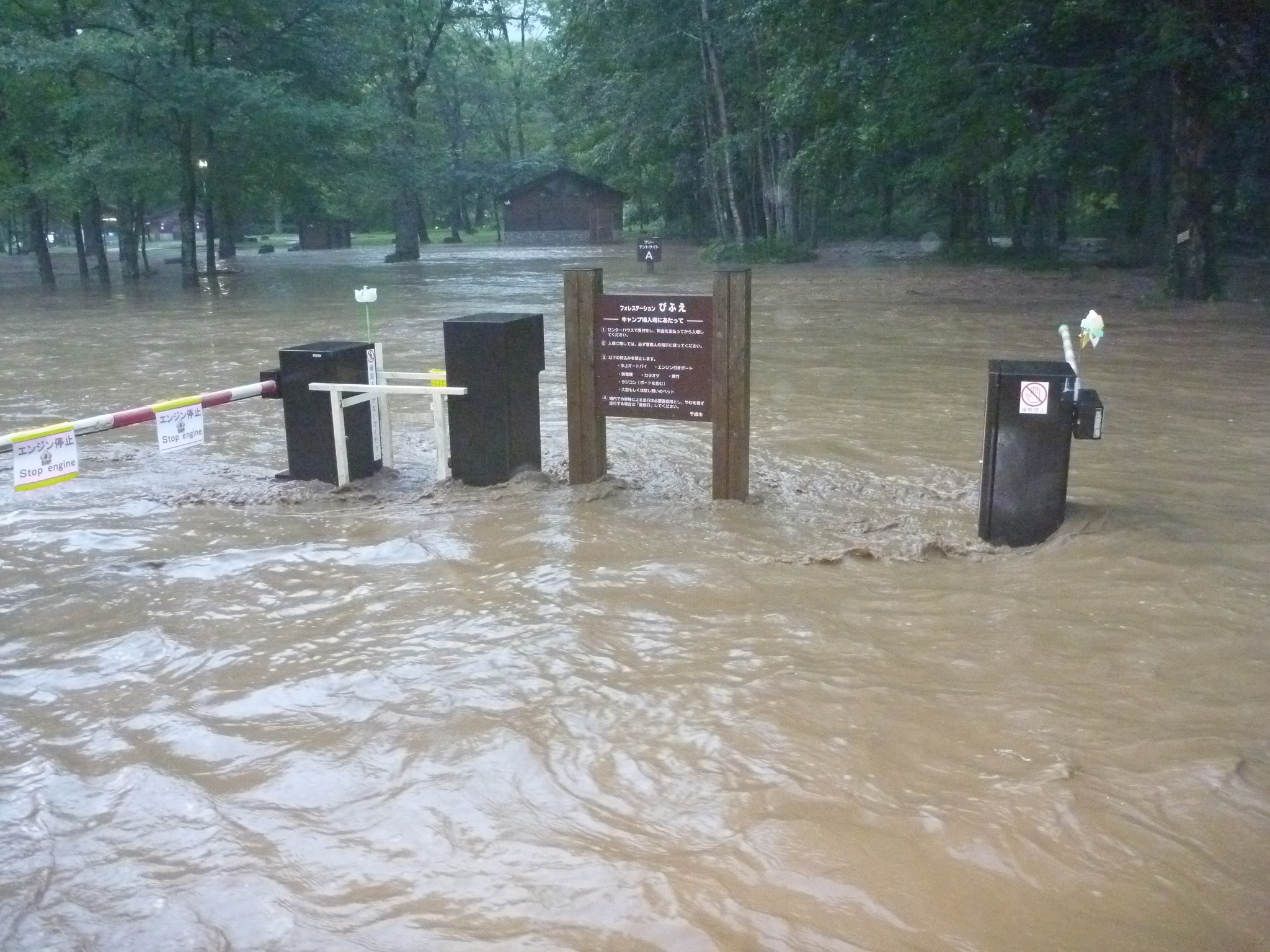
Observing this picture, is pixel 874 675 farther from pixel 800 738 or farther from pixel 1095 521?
pixel 1095 521

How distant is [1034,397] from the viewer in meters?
6.85

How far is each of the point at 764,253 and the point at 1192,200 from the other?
19.1 meters

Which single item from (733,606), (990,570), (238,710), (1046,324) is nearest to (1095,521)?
(990,570)

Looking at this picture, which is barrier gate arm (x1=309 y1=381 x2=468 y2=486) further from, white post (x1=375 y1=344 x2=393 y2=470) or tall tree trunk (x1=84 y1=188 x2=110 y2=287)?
tall tree trunk (x1=84 y1=188 x2=110 y2=287)

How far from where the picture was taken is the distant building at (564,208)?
63500 mm

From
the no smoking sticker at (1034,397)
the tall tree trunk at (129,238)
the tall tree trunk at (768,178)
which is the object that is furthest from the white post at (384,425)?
the tall tree trunk at (768,178)

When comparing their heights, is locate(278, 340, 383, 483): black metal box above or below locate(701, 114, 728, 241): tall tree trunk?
below

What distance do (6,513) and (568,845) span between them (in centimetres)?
609

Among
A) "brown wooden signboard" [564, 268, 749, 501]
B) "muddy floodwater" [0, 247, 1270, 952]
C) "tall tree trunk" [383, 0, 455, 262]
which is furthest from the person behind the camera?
"tall tree trunk" [383, 0, 455, 262]

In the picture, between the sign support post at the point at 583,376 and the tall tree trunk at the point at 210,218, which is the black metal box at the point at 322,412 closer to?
the sign support post at the point at 583,376

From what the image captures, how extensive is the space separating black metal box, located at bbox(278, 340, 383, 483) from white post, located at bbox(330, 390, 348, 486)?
73 mm

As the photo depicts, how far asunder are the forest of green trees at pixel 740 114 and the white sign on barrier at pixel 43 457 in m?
17.8

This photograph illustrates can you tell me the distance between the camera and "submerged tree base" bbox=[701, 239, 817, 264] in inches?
1501

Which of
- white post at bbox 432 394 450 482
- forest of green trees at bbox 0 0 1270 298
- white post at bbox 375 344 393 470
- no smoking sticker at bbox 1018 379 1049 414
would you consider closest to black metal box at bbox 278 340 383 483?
white post at bbox 375 344 393 470
